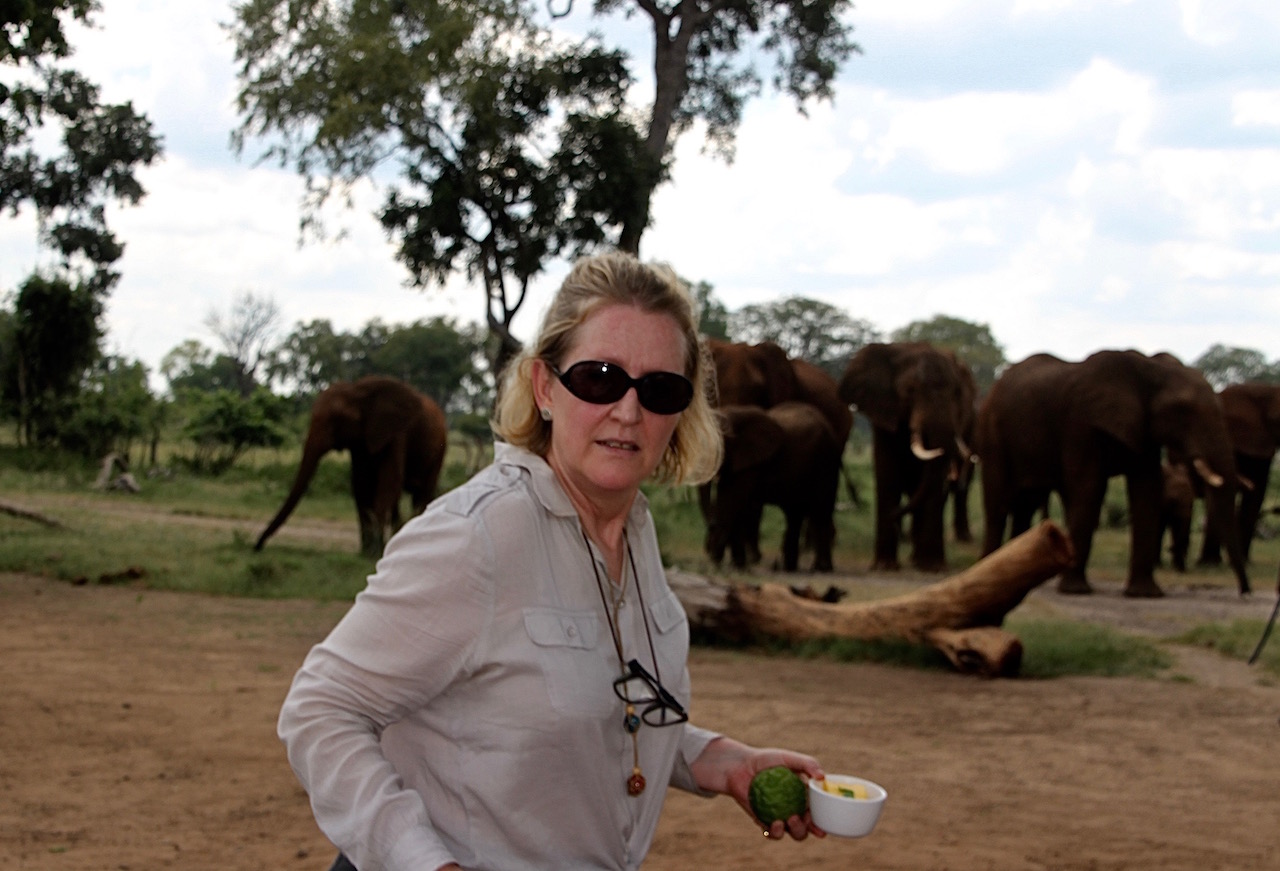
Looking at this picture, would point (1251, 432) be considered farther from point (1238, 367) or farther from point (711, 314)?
point (1238, 367)

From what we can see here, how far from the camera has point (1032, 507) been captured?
15211mm

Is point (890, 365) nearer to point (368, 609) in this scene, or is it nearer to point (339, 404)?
point (339, 404)

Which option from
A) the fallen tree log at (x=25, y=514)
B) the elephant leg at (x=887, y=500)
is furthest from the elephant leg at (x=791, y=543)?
the fallen tree log at (x=25, y=514)

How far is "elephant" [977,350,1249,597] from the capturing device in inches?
514

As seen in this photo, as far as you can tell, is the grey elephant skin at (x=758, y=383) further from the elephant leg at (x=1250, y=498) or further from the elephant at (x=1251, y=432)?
the elephant leg at (x=1250, y=498)

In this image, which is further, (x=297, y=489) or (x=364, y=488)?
(x=364, y=488)

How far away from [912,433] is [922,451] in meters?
0.37

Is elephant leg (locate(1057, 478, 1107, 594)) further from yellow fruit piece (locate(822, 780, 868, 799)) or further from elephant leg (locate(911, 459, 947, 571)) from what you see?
yellow fruit piece (locate(822, 780, 868, 799))

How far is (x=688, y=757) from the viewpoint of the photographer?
277cm

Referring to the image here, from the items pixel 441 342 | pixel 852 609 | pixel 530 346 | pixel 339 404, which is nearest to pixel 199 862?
pixel 530 346

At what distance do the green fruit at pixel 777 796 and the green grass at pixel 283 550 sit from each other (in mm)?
6239

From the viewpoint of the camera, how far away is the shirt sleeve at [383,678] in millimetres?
2104

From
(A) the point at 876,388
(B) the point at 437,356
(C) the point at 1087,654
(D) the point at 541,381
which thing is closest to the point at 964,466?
(A) the point at 876,388

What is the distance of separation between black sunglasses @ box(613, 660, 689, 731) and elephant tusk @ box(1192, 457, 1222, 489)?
11362 mm
